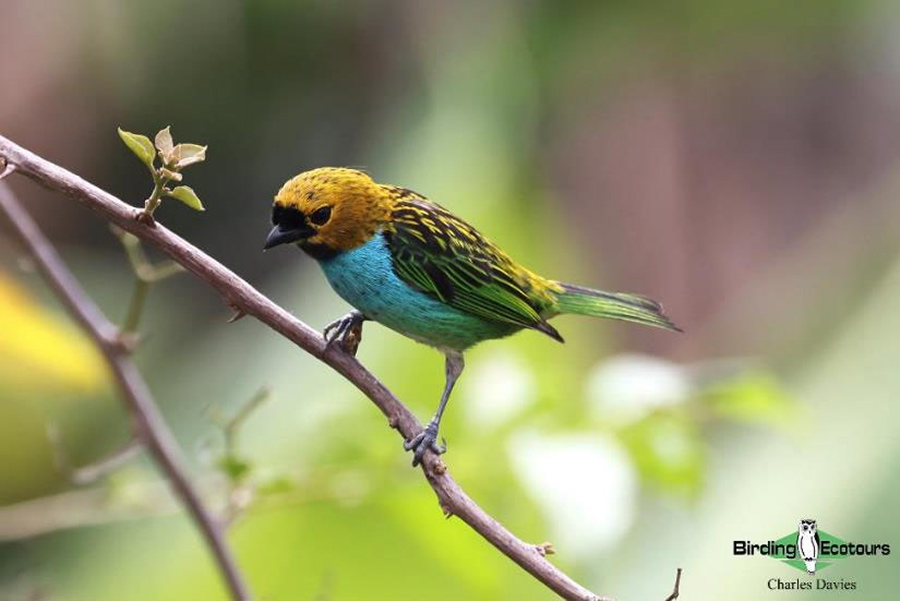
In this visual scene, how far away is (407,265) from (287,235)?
371mm

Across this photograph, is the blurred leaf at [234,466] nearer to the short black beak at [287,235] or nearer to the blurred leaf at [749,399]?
the short black beak at [287,235]

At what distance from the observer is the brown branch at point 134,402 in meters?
2.45

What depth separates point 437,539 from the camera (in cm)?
306

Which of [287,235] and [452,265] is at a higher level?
[452,265]

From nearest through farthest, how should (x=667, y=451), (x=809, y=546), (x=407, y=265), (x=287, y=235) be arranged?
1. (x=287, y=235)
2. (x=407, y=265)
3. (x=667, y=451)
4. (x=809, y=546)

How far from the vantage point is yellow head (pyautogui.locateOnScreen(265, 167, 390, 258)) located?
98.2 inches

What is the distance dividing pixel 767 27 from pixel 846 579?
13.5ft

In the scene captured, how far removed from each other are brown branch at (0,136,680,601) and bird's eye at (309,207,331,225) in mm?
462

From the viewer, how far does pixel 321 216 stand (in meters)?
2.57

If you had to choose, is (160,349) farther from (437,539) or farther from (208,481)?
(437,539)

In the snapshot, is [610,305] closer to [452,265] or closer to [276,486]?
[452,265]

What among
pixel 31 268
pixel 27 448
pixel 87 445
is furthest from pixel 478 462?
pixel 87 445

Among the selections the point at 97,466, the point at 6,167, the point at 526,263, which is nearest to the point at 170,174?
the point at 6,167

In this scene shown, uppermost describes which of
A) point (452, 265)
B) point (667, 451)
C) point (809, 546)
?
point (809, 546)
